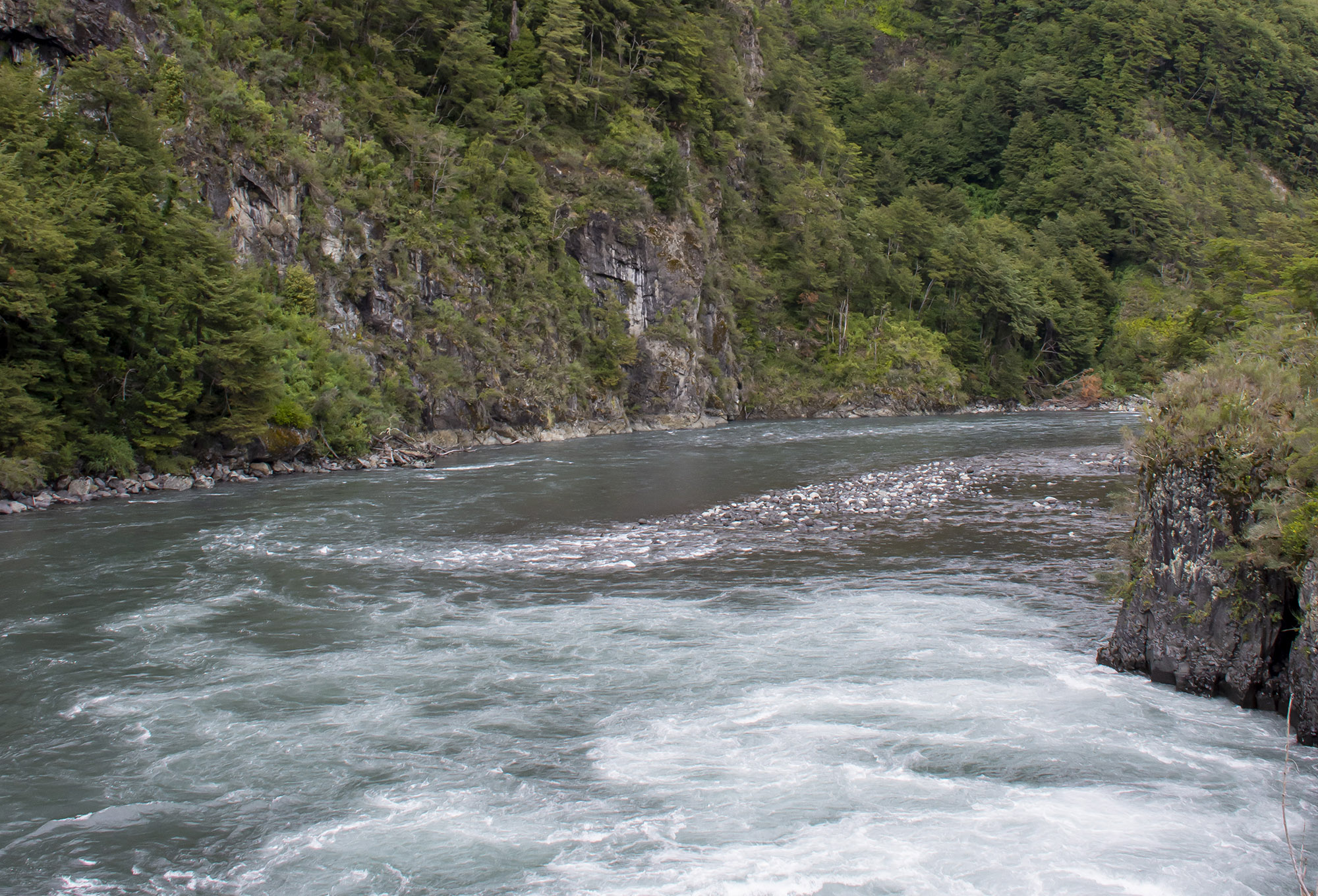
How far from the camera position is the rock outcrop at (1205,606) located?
27.2ft

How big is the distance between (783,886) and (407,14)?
51.8 meters

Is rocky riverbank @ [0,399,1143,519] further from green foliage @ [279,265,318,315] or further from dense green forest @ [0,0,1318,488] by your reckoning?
green foliage @ [279,265,318,315]

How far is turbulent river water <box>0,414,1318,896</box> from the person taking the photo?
21.0 ft

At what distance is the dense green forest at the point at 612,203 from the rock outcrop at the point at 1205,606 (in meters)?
9.08

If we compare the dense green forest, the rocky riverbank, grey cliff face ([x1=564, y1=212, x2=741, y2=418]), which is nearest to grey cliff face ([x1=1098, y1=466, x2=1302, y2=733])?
the rocky riverbank

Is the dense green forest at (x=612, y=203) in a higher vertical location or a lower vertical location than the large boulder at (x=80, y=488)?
higher

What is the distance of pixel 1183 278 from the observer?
74.2 m

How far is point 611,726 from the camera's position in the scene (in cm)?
892

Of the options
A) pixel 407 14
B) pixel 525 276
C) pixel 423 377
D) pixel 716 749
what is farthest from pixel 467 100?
pixel 716 749

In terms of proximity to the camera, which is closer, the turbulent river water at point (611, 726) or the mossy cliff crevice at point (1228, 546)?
the turbulent river water at point (611, 726)

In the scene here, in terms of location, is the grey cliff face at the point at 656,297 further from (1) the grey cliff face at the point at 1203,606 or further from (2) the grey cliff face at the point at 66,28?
(1) the grey cliff face at the point at 1203,606

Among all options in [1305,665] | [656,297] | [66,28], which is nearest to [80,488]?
[66,28]

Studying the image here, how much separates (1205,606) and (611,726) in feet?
20.2

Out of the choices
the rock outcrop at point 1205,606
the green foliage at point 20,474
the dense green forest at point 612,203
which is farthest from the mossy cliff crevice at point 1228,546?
the green foliage at point 20,474
